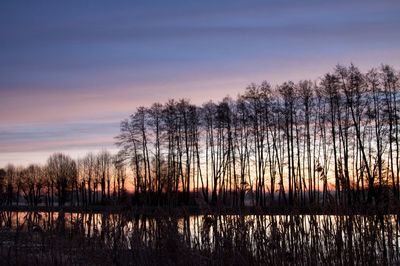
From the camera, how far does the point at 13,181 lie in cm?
13462

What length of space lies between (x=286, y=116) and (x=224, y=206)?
52535 millimetres

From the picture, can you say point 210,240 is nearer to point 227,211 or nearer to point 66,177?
point 227,211

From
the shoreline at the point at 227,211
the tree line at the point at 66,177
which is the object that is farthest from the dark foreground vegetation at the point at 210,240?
the tree line at the point at 66,177

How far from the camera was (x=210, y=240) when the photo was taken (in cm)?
1299

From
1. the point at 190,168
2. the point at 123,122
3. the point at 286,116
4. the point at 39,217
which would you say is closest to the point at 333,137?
the point at 286,116

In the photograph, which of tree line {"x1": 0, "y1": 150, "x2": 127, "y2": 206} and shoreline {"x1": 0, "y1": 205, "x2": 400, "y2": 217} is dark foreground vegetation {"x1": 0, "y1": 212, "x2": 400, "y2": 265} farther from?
tree line {"x1": 0, "y1": 150, "x2": 127, "y2": 206}

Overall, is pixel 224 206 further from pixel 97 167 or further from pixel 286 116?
pixel 97 167

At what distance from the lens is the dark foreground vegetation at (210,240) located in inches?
444

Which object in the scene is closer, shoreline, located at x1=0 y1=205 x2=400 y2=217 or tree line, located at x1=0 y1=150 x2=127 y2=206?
shoreline, located at x1=0 y1=205 x2=400 y2=217

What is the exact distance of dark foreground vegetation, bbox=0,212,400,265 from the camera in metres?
11.3

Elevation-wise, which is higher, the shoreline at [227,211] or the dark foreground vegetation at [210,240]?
the shoreline at [227,211]

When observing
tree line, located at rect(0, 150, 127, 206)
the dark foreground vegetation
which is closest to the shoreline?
the dark foreground vegetation

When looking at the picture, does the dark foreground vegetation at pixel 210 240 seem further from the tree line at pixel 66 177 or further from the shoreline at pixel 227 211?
the tree line at pixel 66 177

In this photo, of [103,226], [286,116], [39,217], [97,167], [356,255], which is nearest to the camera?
[356,255]
